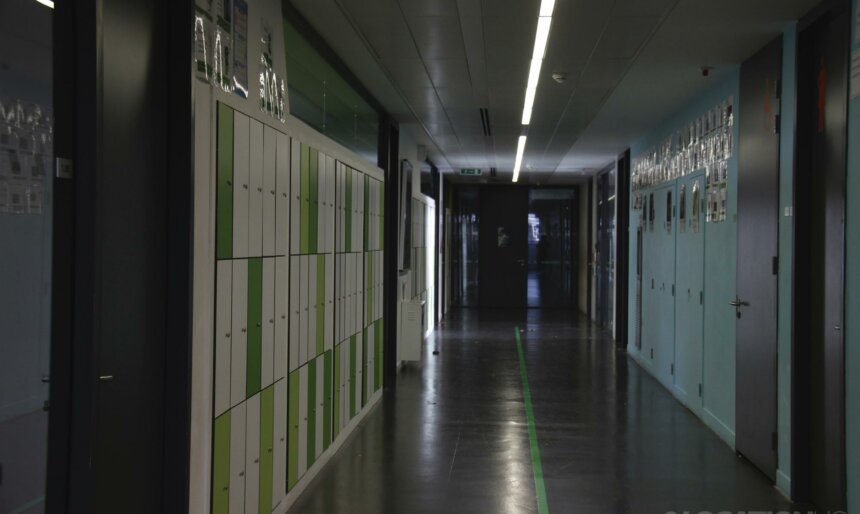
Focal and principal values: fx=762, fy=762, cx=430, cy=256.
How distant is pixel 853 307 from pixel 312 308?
2.95 metres

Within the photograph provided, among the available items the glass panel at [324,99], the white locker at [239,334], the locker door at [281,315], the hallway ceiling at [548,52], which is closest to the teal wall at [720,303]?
the hallway ceiling at [548,52]

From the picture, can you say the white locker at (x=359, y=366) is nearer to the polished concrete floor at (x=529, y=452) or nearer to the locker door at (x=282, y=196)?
the polished concrete floor at (x=529, y=452)

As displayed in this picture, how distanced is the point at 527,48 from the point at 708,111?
2.12 metres

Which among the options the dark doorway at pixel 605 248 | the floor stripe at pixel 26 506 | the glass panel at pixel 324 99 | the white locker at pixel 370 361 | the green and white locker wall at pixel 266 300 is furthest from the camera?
the dark doorway at pixel 605 248

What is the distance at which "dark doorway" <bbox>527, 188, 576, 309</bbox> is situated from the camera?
18.5 m

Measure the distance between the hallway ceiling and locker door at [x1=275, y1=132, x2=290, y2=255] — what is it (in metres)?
0.96

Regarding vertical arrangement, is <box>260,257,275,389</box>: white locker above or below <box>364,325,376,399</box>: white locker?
above

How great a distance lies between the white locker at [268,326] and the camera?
3717 mm

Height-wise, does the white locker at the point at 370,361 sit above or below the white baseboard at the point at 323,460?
above

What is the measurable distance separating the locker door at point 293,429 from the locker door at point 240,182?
1.11 metres

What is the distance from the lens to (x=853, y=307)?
3.71 meters

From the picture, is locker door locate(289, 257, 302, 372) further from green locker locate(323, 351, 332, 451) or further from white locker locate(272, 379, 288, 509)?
green locker locate(323, 351, 332, 451)

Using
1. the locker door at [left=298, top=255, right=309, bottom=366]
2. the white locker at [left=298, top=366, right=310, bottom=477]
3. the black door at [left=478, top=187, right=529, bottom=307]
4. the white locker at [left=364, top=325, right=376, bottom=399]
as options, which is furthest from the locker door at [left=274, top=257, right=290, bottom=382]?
the black door at [left=478, top=187, right=529, bottom=307]

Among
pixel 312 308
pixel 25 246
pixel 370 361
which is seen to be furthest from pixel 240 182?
pixel 370 361
